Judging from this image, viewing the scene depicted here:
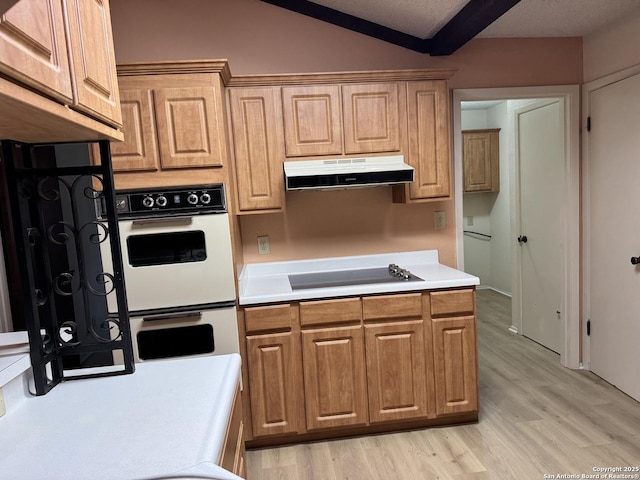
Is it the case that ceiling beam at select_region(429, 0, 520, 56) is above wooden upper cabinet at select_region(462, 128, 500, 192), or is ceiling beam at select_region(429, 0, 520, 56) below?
above

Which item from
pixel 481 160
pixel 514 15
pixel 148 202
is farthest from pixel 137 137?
pixel 481 160

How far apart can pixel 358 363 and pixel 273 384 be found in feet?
1.58

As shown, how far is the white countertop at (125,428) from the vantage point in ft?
2.57

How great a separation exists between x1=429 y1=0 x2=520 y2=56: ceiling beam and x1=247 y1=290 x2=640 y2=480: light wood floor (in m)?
2.23

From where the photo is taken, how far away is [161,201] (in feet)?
6.64

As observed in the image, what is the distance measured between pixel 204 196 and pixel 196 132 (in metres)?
0.33

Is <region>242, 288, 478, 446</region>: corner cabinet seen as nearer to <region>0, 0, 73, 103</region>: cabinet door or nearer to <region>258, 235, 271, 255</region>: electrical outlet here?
<region>258, 235, 271, 255</region>: electrical outlet

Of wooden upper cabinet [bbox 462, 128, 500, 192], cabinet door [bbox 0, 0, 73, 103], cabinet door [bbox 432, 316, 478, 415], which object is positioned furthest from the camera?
wooden upper cabinet [bbox 462, 128, 500, 192]

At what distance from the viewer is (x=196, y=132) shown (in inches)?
81.0

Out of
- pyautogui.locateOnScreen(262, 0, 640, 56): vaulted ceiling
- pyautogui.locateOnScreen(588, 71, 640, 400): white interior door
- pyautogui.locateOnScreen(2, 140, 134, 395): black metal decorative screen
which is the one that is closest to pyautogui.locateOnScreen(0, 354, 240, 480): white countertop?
pyautogui.locateOnScreen(2, 140, 134, 395): black metal decorative screen

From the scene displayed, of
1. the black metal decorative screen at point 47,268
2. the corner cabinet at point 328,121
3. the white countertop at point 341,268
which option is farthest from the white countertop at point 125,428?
the corner cabinet at point 328,121

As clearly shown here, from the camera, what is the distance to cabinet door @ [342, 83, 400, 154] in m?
2.40

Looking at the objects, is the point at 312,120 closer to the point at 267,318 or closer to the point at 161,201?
the point at 161,201

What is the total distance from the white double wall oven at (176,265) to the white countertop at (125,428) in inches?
34.6
